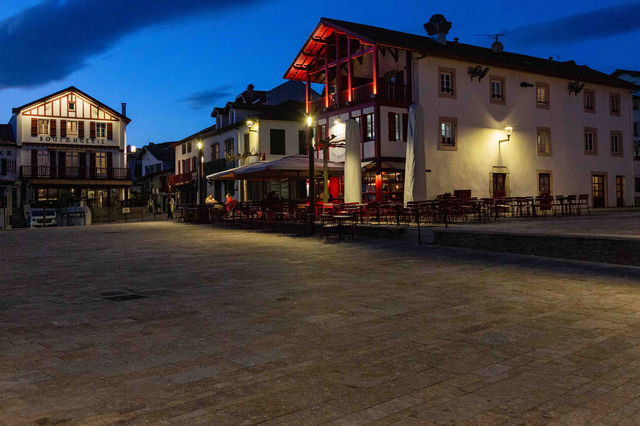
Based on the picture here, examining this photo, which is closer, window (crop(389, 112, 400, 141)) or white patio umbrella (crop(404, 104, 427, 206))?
white patio umbrella (crop(404, 104, 427, 206))

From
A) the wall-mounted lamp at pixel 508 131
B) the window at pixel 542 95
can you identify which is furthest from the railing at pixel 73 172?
the window at pixel 542 95

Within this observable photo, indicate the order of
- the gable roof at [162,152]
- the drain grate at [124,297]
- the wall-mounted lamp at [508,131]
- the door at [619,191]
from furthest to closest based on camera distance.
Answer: the gable roof at [162,152] < the door at [619,191] < the wall-mounted lamp at [508,131] < the drain grate at [124,297]

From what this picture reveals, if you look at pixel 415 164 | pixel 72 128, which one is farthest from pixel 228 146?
pixel 415 164

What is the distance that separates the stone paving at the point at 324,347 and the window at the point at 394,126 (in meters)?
17.4

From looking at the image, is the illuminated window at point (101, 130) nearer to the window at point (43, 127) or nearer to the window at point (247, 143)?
the window at point (43, 127)

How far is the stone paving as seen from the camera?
3074 millimetres

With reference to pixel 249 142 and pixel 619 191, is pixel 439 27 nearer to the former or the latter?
pixel 249 142

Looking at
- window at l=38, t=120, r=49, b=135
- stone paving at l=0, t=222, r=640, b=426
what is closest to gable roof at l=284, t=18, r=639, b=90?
stone paving at l=0, t=222, r=640, b=426

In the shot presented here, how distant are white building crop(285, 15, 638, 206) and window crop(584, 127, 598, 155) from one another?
63mm

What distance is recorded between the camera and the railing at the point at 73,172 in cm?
4328

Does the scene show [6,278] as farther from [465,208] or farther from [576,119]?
[576,119]

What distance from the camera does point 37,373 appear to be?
3738 mm

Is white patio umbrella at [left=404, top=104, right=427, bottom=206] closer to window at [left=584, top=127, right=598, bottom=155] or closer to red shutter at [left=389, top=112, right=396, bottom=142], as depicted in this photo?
red shutter at [left=389, top=112, right=396, bottom=142]

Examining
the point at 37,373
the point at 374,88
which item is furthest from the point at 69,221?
the point at 37,373
